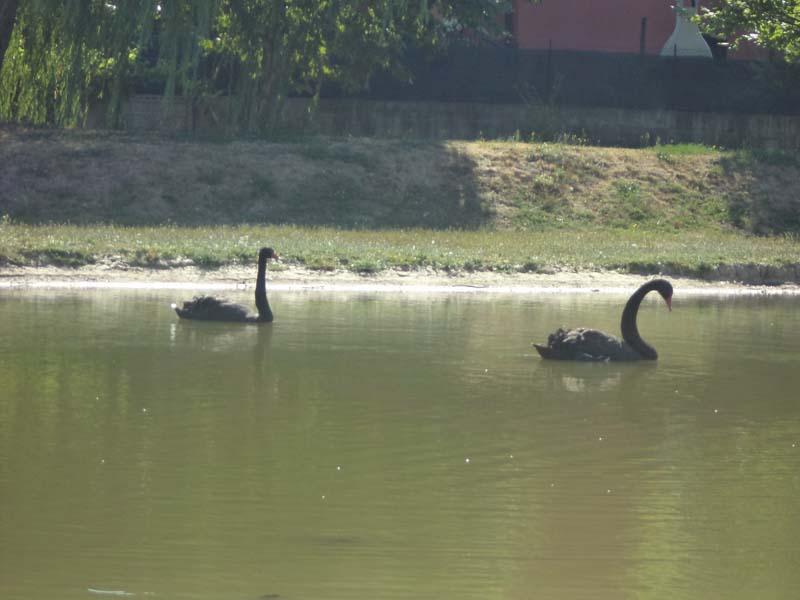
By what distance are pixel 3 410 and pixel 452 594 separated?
5610 millimetres

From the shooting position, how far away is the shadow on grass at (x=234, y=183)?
29938mm

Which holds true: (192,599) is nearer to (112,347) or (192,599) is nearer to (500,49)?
(112,347)

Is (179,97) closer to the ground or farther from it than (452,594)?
farther from it

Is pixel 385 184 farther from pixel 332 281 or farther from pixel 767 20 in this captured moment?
pixel 332 281

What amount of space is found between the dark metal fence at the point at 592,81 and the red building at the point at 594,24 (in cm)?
364

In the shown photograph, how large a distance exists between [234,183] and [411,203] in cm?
360

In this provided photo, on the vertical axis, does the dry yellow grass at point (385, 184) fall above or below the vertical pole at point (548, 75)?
below

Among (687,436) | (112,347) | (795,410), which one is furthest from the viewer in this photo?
(112,347)

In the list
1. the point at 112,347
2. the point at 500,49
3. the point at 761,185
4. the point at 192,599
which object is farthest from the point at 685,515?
the point at 500,49

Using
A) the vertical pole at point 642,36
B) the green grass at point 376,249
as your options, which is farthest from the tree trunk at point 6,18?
the vertical pole at point 642,36

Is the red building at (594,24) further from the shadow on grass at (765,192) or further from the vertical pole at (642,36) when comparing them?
the shadow on grass at (765,192)

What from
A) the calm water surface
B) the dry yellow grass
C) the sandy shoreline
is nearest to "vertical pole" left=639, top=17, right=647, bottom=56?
the dry yellow grass

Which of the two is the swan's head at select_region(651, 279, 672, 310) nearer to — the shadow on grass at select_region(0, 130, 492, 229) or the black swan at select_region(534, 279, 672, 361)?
the black swan at select_region(534, 279, 672, 361)

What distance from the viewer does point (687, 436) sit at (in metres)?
11.7
